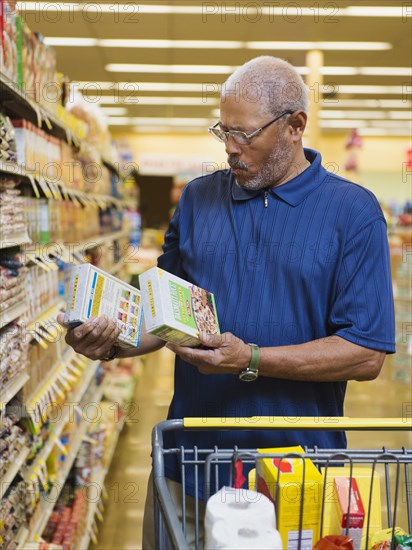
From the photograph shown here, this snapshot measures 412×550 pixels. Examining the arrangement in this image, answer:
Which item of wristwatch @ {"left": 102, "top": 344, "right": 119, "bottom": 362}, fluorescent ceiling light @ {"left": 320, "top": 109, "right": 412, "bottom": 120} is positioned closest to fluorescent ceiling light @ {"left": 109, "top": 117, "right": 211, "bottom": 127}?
fluorescent ceiling light @ {"left": 320, "top": 109, "right": 412, "bottom": 120}

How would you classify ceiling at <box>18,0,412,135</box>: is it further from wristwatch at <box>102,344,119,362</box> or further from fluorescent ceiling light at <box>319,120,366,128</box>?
wristwatch at <box>102,344,119,362</box>

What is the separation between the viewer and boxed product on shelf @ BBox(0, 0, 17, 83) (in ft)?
7.43

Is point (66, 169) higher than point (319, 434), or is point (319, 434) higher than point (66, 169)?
point (66, 169)

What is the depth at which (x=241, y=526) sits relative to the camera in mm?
1056

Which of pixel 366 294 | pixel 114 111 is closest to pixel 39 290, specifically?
pixel 366 294

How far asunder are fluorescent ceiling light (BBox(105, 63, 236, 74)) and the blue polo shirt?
8.45 metres

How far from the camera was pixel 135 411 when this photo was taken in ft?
19.3

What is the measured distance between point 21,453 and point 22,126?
1.29m

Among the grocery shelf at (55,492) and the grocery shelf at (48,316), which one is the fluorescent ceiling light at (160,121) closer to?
the grocery shelf at (55,492)

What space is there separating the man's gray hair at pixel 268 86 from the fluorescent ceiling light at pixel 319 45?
702 cm

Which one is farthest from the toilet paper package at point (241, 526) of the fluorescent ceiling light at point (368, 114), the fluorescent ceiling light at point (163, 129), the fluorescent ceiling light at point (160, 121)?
the fluorescent ceiling light at point (163, 129)

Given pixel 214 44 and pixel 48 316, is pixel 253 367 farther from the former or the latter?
pixel 214 44

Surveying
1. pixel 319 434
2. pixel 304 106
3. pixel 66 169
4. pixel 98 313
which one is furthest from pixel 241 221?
pixel 66 169

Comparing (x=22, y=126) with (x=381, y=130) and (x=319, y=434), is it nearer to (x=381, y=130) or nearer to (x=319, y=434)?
(x=319, y=434)
